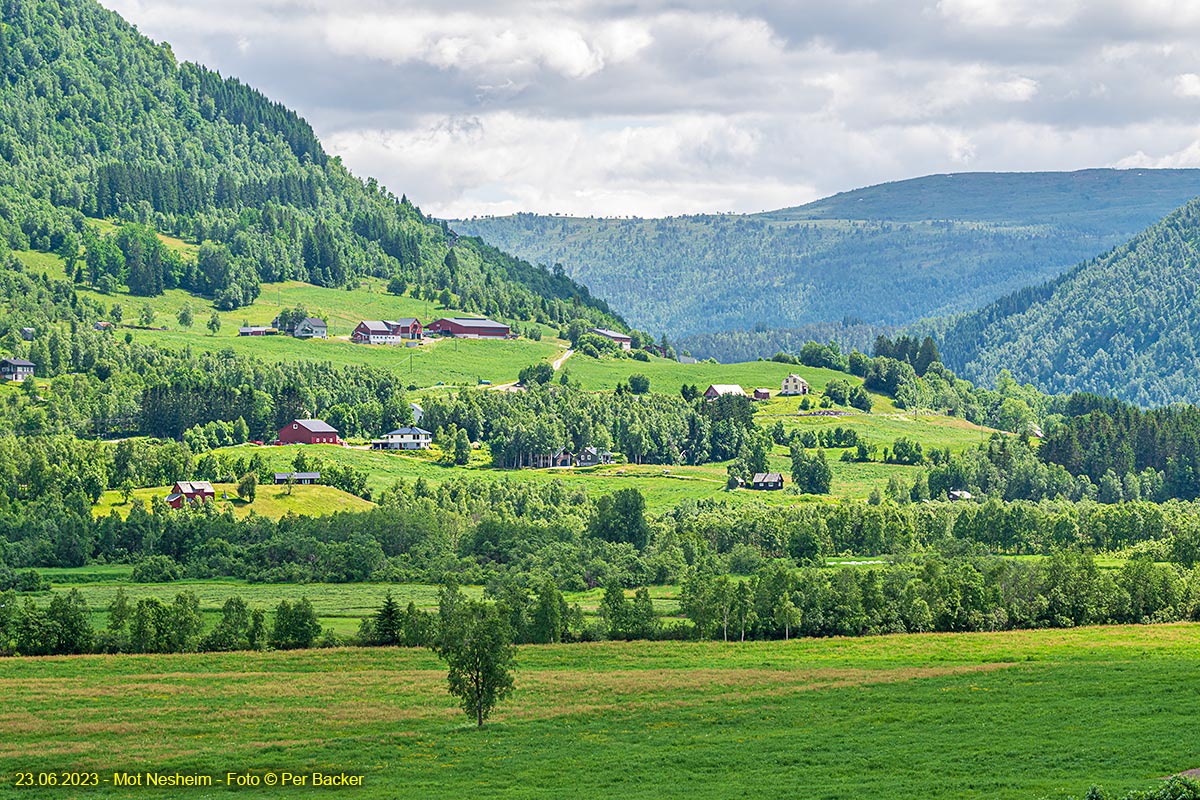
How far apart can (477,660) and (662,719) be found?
9594mm

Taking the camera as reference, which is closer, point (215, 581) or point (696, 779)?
point (696, 779)

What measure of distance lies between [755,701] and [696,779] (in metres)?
19.6

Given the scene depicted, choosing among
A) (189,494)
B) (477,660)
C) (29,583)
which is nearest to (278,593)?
(29,583)

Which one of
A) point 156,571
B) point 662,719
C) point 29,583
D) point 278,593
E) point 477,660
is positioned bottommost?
point 662,719

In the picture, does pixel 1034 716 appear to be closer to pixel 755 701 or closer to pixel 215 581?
pixel 755 701

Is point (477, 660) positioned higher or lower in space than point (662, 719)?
higher

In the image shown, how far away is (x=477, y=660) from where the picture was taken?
3329 inches

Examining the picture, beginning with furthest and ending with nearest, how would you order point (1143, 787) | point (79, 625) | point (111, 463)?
point (111, 463), point (79, 625), point (1143, 787)

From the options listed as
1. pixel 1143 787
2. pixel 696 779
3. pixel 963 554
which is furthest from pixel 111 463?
pixel 1143 787

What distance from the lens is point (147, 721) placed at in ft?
279

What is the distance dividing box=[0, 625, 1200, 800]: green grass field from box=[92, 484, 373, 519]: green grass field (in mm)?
69578

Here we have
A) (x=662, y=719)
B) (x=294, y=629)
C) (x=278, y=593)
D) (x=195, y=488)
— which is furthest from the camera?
(x=195, y=488)

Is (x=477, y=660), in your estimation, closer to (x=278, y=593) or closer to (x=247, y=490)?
(x=278, y=593)

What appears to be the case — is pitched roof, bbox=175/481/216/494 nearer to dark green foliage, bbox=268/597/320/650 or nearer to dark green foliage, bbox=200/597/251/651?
dark green foliage, bbox=200/597/251/651
